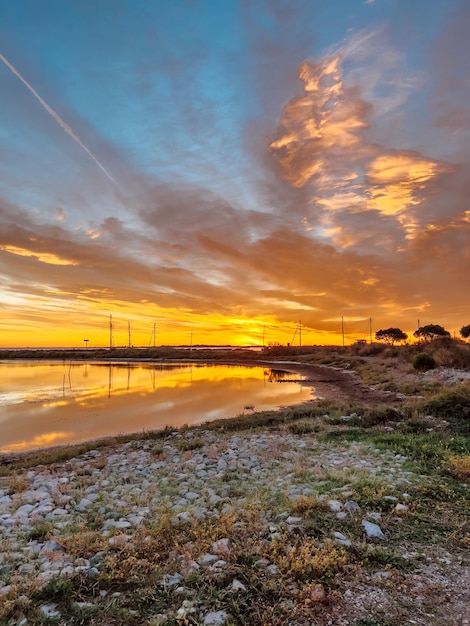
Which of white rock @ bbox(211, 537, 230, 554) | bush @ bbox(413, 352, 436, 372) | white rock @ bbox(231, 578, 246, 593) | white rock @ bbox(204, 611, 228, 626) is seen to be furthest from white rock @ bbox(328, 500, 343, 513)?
bush @ bbox(413, 352, 436, 372)

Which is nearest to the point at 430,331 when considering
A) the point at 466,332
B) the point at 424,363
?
the point at 466,332

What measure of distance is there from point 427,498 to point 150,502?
5.78 m

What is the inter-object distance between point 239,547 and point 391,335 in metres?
143

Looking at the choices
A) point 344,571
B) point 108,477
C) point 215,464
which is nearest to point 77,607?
point 344,571

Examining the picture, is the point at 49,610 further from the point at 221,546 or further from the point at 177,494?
the point at 177,494

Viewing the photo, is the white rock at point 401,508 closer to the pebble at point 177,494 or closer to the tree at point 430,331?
the pebble at point 177,494

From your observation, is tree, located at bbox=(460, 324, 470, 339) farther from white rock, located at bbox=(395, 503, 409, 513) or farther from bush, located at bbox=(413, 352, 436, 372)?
white rock, located at bbox=(395, 503, 409, 513)

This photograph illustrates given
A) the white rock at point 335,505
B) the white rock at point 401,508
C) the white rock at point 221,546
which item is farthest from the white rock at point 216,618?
the white rock at point 401,508

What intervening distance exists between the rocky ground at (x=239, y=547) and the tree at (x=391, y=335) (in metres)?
134

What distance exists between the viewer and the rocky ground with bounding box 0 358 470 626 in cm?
502

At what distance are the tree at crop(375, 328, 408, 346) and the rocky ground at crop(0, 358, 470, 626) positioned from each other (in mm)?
134497

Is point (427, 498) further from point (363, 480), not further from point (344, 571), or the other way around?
point (344, 571)

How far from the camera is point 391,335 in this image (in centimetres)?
13975

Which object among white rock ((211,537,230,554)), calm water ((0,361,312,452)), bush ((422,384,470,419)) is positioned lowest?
calm water ((0,361,312,452))
